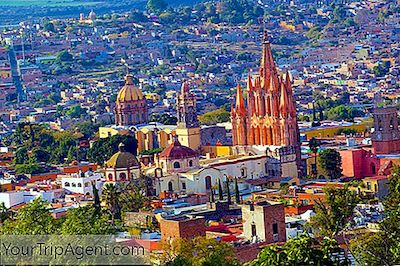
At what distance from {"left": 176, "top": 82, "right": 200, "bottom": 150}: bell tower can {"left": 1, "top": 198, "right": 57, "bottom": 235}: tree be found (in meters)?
19.9

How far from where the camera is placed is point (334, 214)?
28.2 m

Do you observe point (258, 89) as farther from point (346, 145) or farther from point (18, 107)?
point (18, 107)

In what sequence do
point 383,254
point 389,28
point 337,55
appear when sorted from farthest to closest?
point 389,28
point 337,55
point 383,254

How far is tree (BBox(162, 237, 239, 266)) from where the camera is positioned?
21.1 metres

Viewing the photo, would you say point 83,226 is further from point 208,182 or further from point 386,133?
point 386,133

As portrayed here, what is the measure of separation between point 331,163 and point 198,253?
747 inches

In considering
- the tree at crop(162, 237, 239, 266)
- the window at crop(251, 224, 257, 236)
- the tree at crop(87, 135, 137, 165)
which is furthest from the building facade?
the tree at crop(162, 237, 239, 266)

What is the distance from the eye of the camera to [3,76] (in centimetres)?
9000

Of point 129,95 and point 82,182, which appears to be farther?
point 129,95

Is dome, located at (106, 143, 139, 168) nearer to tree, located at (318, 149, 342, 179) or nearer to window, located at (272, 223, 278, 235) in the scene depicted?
tree, located at (318, 149, 342, 179)

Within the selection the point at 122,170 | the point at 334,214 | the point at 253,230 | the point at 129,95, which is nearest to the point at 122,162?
the point at 122,170

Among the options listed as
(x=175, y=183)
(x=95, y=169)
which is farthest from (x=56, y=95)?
(x=175, y=183)

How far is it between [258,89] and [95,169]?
214 inches

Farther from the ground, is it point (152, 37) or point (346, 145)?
point (152, 37)
